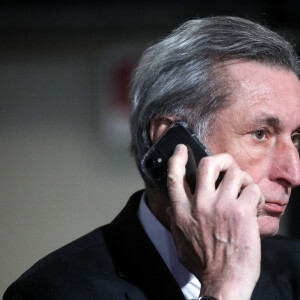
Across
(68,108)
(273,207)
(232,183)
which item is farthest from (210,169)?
(68,108)

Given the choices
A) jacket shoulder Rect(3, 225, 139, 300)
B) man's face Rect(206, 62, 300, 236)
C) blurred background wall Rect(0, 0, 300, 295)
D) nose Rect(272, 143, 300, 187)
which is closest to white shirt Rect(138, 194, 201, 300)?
jacket shoulder Rect(3, 225, 139, 300)

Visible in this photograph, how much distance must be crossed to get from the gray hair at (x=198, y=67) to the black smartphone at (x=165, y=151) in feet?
0.30

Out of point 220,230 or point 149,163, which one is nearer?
point 220,230

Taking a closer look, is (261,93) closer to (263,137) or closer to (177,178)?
(263,137)

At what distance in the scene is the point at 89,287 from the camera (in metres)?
1.86

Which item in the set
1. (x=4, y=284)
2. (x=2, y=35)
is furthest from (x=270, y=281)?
(x=2, y=35)

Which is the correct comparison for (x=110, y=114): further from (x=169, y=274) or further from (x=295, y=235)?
(x=169, y=274)

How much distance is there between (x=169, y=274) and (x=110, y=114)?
5.50 feet

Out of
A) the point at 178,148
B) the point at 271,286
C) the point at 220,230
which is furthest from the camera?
the point at 271,286

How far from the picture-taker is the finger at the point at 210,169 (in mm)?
1634

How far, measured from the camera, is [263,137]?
1895 millimetres

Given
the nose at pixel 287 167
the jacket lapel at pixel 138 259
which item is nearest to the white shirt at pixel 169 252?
the jacket lapel at pixel 138 259

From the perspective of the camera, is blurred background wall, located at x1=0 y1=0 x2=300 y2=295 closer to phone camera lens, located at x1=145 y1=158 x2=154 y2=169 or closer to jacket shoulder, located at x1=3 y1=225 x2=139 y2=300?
jacket shoulder, located at x1=3 y1=225 x2=139 y2=300

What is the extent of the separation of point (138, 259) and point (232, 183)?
434 mm
